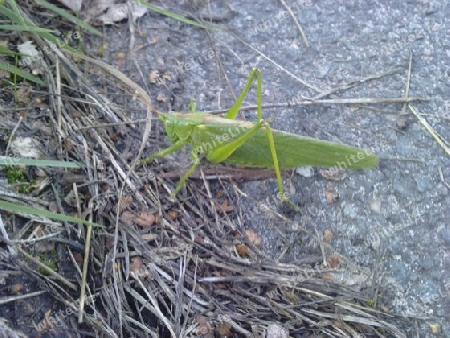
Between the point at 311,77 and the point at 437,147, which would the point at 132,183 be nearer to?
the point at 311,77

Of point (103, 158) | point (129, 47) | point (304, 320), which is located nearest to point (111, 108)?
point (103, 158)

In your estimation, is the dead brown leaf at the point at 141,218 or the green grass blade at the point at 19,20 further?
the green grass blade at the point at 19,20

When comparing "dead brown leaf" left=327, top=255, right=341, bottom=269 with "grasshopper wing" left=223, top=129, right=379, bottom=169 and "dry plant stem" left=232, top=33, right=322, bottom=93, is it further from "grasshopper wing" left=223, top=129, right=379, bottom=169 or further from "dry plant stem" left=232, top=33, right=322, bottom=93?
"dry plant stem" left=232, top=33, right=322, bottom=93

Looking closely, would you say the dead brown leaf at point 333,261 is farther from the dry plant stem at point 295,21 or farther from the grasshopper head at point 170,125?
the dry plant stem at point 295,21

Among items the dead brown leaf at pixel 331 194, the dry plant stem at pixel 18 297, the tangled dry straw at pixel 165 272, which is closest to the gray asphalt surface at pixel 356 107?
the dead brown leaf at pixel 331 194

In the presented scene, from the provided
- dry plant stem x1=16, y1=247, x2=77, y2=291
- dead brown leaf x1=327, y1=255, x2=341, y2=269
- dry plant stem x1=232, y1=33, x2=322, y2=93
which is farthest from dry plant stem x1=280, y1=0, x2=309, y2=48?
dry plant stem x1=16, y1=247, x2=77, y2=291

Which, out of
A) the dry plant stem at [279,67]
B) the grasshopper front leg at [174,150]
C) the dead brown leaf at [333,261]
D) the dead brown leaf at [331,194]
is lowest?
the dead brown leaf at [333,261]
